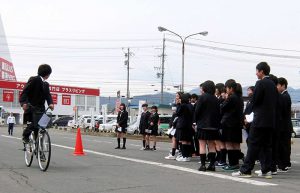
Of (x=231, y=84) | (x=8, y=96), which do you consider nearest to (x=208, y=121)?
(x=231, y=84)

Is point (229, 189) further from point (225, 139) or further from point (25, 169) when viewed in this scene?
point (25, 169)

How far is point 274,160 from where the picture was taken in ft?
32.4

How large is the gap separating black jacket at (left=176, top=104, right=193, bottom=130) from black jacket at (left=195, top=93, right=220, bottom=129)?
9.15 ft

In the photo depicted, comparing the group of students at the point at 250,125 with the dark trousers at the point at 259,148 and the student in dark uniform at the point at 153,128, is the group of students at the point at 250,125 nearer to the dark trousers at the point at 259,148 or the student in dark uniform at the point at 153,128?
the dark trousers at the point at 259,148

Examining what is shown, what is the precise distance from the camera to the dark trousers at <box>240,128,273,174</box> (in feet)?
29.3

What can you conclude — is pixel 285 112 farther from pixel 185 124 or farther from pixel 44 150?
pixel 44 150

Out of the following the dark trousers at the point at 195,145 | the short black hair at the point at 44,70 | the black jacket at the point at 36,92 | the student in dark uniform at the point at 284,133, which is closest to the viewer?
the black jacket at the point at 36,92

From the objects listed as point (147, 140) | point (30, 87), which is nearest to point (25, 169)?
point (30, 87)

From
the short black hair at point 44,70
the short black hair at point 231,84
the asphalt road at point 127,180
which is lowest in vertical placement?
the asphalt road at point 127,180

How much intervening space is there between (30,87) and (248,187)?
15.9 ft

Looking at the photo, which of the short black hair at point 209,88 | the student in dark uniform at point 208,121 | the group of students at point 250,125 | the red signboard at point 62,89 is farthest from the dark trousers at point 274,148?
the red signboard at point 62,89

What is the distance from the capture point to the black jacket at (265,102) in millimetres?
8875

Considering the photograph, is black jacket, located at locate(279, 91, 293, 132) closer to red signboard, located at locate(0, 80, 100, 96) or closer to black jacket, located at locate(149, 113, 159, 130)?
black jacket, located at locate(149, 113, 159, 130)

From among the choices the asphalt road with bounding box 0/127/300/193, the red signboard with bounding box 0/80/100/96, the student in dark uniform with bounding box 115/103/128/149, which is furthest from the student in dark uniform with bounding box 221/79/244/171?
the red signboard with bounding box 0/80/100/96
